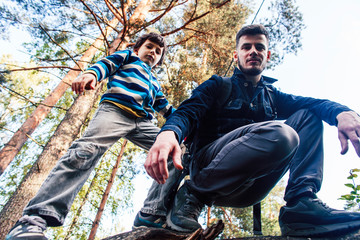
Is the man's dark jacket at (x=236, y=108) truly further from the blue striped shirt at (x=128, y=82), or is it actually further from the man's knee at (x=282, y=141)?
the blue striped shirt at (x=128, y=82)

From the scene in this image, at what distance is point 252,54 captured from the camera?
178 cm

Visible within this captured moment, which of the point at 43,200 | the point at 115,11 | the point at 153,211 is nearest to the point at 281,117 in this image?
the point at 153,211

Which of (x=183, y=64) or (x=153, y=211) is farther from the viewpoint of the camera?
(x=183, y=64)

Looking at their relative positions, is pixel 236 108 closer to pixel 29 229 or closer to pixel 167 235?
pixel 167 235

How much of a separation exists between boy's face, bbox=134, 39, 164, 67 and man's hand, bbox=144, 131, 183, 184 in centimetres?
176

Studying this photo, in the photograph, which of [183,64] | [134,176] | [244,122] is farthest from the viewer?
[134,176]

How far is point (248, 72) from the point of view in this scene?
5.83 feet

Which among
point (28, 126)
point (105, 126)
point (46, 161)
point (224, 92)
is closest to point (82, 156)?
point (105, 126)

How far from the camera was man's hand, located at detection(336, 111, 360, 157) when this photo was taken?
122cm

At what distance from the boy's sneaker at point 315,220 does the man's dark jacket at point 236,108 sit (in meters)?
0.55

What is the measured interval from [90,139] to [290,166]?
144 centimetres

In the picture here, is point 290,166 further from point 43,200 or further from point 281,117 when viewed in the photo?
point 43,200

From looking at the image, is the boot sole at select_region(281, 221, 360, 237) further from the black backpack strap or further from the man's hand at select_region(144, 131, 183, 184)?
the black backpack strap

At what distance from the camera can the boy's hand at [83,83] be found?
168 cm
